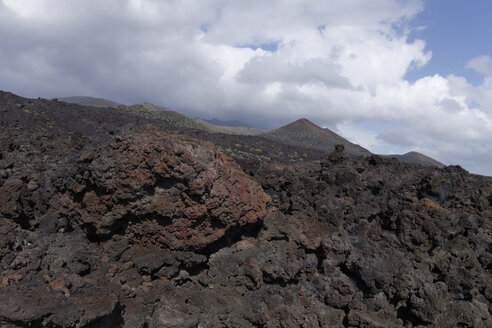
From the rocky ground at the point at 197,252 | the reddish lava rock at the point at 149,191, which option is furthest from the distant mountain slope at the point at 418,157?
the reddish lava rock at the point at 149,191

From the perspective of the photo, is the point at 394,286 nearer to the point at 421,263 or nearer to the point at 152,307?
the point at 421,263

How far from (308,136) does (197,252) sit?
44028 mm

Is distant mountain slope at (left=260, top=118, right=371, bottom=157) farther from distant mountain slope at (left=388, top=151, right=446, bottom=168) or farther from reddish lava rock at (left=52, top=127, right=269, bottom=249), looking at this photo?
reddish lava rock at (left=52, top=127, right=269, bottom=249)

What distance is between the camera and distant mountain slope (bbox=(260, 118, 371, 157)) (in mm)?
43938

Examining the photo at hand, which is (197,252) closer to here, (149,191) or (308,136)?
(149,191)

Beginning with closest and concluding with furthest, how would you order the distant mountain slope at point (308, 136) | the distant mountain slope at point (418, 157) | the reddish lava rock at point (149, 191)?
1. the reddish lava rock at point (149, 191)
2. the distant mountain slope at point (308, 136)
3. the distant mountain slope at point (418, 157)

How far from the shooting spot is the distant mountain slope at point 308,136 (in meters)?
43.9

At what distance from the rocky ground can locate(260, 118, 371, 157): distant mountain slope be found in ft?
119

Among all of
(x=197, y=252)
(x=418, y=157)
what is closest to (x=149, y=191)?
(x=197, y=252)

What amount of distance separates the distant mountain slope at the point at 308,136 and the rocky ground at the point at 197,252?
119ft

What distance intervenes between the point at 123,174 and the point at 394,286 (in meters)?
5.52

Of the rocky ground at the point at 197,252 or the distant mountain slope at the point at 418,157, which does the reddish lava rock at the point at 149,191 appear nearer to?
the rocky ground at the point at 197,252

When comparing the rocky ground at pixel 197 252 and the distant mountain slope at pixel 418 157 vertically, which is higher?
the distant mountain slope at pixel 418 157

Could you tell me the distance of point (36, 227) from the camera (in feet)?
17.7
